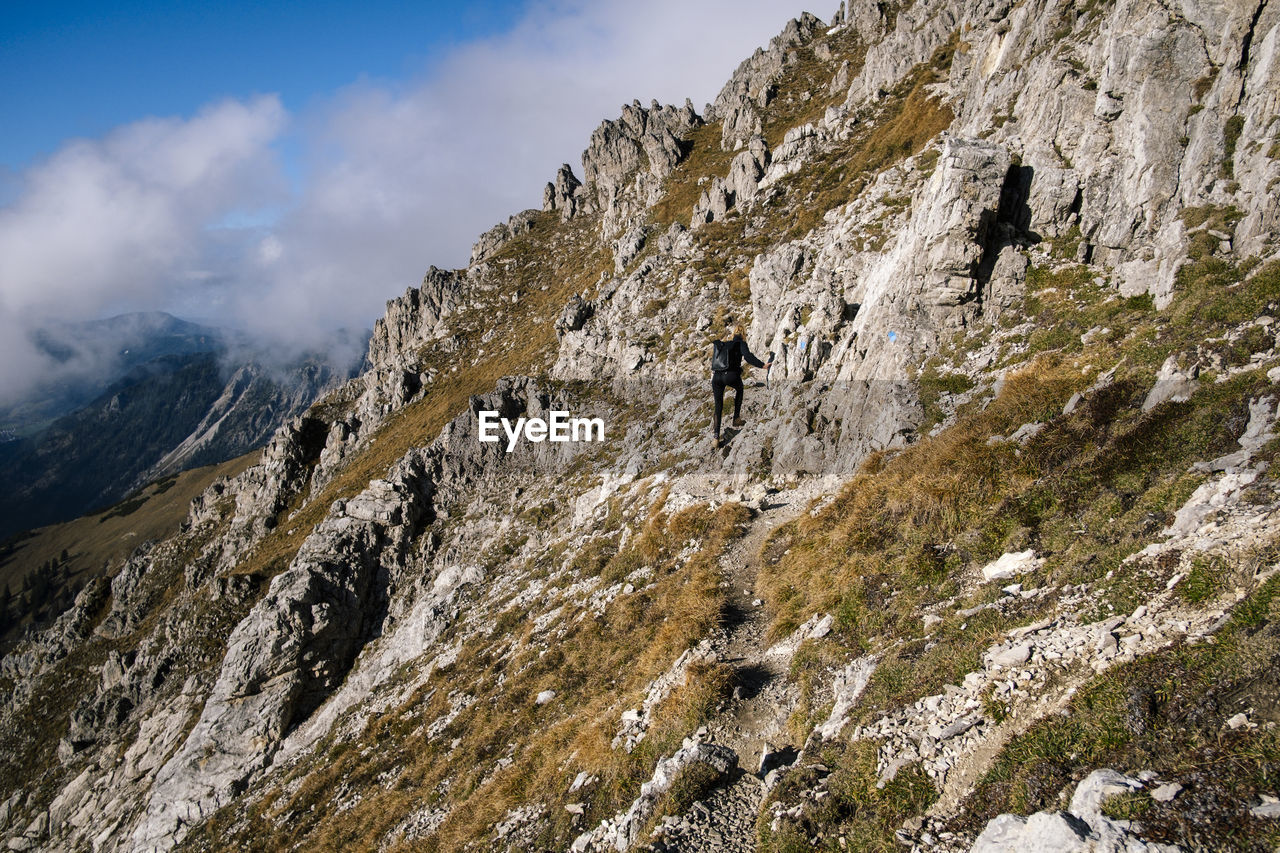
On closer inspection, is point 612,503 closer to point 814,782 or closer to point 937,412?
point 937,412

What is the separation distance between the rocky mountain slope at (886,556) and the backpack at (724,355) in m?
3.53

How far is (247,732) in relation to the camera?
1342 inches

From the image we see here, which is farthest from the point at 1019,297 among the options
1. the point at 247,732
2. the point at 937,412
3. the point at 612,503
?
the point at 247,732

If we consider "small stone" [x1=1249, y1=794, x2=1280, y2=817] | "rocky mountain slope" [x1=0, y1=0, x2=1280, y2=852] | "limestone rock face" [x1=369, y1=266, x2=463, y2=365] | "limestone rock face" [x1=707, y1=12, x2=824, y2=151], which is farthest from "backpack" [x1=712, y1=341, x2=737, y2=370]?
"limestone rock face" [x1=369, y1=266, x2=463, y2=365]

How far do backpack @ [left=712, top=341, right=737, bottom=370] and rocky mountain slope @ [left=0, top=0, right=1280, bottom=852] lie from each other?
11.6ft

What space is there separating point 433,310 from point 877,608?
119007 mm

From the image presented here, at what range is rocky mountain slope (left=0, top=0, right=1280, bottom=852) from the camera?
622cm

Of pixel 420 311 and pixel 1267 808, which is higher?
pixel 420 311

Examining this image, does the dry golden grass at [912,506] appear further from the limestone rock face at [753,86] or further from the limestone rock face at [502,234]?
the limestone rock face at [502,234]

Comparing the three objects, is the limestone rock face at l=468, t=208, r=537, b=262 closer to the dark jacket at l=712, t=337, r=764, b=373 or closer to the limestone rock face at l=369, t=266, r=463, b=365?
the limestone rock face at l=369, t=266, r=463, b=365

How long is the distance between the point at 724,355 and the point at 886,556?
34.3ft

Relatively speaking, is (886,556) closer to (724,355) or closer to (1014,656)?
(1014,656)

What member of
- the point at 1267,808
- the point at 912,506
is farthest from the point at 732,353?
the point at 1267,808

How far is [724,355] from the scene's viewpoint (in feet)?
66.3
